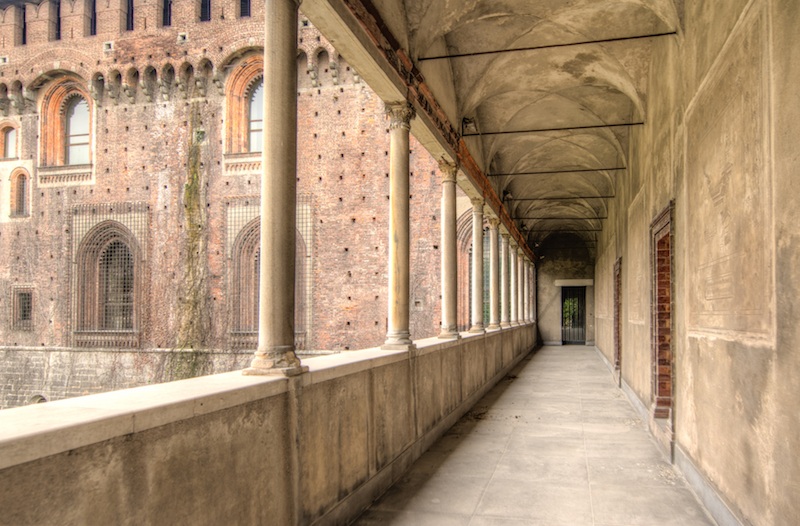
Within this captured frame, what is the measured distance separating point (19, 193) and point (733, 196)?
2428 cm

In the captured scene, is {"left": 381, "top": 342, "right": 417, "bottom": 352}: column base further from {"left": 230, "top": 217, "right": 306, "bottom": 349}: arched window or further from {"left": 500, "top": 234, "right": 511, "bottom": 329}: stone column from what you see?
{"left": 230, "top": 217, "right": 306, "bottom": 349}: arched window

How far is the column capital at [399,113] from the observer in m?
5.86

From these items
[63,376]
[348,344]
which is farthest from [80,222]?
[348,344]

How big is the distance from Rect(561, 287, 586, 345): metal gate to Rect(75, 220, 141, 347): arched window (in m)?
18.0

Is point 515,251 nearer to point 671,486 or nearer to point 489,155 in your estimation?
point 489,155

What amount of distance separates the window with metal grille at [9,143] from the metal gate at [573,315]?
23.1 meters

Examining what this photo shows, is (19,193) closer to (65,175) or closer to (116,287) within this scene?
(65,175)

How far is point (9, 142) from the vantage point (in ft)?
71.2

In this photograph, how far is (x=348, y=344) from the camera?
A: 59.8 ft

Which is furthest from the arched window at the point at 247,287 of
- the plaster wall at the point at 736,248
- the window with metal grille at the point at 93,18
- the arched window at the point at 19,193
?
the plaster wall at the point at 736,248

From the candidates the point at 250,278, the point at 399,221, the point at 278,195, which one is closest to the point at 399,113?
the point at 399,221

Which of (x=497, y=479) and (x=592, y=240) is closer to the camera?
(x=497, y=479)

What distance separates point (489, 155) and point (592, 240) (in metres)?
15.3

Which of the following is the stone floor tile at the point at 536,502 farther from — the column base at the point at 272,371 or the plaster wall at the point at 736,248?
the column base at the point at 272,371
